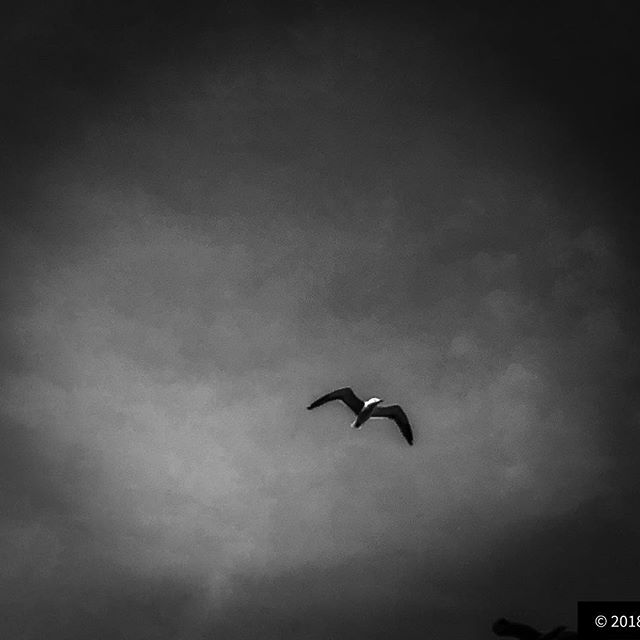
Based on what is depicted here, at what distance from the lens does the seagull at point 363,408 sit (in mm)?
58781

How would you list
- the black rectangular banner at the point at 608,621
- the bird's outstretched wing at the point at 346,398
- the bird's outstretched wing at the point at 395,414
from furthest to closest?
the bird's outstretched wing at the point at 395,414
the bird's outstretched wing at the point at 346,398
the black rectangular banner at the point at 608,621

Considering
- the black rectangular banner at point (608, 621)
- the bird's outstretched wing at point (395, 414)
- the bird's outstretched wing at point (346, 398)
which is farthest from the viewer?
the bird's outstretched wing at point (395, 414)

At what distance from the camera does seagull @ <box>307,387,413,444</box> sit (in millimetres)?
58781

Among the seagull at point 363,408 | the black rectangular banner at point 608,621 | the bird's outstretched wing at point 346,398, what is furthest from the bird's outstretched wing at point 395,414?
the black rectangular banner at point 608,621

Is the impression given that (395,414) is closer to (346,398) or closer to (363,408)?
(363,408)

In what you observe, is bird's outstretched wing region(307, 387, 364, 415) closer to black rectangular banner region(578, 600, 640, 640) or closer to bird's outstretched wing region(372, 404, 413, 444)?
bird's outstretched wing region(372, 404, 413, 444)

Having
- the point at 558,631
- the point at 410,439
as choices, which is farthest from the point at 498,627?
the point at 410,439

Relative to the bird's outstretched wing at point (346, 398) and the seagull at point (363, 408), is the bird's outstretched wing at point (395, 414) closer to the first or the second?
the seagull at point (363, 408)

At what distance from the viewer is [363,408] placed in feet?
196

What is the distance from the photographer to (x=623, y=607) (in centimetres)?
4759

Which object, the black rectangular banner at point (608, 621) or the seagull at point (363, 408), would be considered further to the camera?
the seagull at point (363, 408)

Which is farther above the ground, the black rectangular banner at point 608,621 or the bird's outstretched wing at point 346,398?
the bird's outstretched wing at point 346,398

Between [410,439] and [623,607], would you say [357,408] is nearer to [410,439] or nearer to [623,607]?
[410,439]

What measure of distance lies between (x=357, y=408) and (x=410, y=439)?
4.68 m
